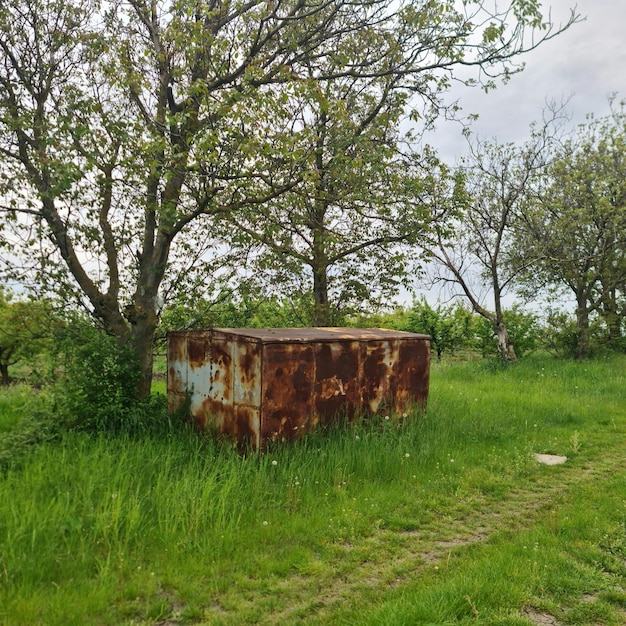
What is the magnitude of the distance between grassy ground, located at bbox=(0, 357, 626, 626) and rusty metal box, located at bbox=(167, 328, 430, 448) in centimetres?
34

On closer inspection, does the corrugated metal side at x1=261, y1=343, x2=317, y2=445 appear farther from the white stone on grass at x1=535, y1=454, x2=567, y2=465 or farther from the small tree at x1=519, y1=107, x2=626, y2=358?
the small tree at x1=519, y1=107, x2=626, y2=358

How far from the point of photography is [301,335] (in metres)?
6.27

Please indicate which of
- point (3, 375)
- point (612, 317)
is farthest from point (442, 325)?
point (3, 375)

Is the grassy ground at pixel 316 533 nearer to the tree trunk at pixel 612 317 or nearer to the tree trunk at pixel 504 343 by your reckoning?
the tree trunk at pixel 504 343

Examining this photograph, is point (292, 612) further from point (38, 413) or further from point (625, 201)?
point (625, 201)

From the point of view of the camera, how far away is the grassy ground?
3.12 m

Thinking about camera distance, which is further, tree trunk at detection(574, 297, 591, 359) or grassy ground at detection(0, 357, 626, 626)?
tree trunk at detection(574, 297, 591, 359)

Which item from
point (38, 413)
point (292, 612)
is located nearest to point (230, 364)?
point (38, 413)

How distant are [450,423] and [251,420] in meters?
3.27

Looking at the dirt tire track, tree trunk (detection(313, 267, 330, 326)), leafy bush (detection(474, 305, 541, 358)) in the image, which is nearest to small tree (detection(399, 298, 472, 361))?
leafy bush (detection(474, 305, 541, 358))

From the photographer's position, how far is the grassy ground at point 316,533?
10.2ft

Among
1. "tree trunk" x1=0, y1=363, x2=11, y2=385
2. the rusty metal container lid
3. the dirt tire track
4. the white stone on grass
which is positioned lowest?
the dirt tire track

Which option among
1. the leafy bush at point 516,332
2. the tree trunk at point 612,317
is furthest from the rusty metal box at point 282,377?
the tree trunk at point 612,317

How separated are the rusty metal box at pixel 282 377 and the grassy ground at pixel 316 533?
1.11ft
